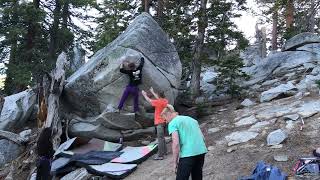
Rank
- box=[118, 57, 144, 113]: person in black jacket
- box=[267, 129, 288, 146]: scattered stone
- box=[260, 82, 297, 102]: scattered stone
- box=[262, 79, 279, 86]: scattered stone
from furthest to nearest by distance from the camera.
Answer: box=[262, 79, 279, 86]: scattered stone < box=[260, 82, 297, 102]: scattered stone < box=[118, 57, 144, 113]: person in black jacket < box=[267, 129, 288, 146]: scattered stone

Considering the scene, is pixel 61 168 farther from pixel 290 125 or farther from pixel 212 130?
pixel 290 125

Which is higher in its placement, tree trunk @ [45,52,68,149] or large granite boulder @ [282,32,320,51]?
large granite boulder @ [282,32,320,51]

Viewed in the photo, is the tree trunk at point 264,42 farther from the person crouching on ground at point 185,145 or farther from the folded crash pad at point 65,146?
the person crouching on ground at point 185,145

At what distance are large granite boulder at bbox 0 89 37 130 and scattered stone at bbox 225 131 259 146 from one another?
8353mm

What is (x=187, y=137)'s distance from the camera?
22.2ft

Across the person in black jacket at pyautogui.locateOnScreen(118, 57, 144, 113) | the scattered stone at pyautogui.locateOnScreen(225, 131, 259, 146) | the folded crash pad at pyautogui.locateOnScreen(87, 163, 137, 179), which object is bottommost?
the folded crash pad at pyautogui.locateOnScreen(87, 163, 137, 179)

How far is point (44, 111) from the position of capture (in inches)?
541

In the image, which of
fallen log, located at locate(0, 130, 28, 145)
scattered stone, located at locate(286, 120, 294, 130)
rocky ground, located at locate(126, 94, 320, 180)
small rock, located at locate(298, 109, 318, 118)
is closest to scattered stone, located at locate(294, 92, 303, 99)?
rocky ground, located at locate(126, 94, 320, 180)

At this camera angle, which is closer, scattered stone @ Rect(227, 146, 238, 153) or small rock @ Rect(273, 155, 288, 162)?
small rock @ Rect(273, 155, 288, 162)

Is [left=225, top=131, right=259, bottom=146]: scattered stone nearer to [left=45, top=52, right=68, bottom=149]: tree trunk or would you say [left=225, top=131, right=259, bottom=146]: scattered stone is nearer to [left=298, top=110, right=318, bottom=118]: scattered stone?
[left=298, top=110, right=318, bottom=118]: scattered stone

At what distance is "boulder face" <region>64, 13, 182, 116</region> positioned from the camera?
45.5 ft

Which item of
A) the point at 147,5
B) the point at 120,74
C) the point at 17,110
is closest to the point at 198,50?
the point at 147,5

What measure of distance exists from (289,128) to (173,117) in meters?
4.91

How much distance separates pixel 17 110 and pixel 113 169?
6.55m
